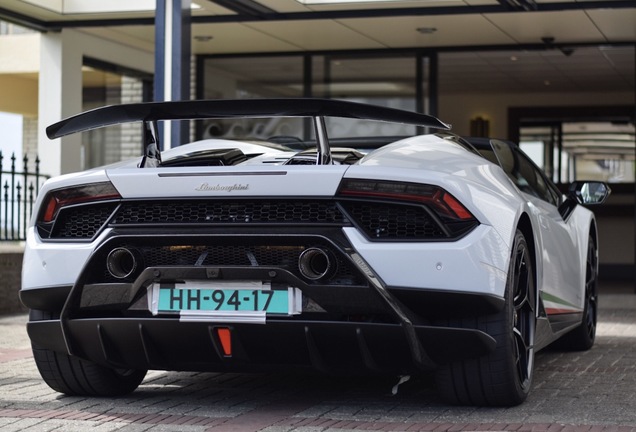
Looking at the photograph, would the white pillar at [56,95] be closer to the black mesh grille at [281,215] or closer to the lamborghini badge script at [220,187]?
the black mesh grille at [281,215]

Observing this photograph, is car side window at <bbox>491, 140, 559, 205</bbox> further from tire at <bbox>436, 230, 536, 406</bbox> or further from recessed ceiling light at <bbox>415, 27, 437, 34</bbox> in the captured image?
recessed ceiling light at <bbox>415, 27, 437, 34</bbox>

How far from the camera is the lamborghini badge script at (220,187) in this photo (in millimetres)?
4473

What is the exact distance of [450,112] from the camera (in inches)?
838

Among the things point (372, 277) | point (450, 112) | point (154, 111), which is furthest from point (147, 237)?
point (450, 112)

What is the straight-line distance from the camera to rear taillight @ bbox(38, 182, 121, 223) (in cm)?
467

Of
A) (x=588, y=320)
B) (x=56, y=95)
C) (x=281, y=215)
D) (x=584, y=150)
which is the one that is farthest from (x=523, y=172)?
(x=584, y=150)

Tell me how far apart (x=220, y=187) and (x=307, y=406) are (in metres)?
1.09

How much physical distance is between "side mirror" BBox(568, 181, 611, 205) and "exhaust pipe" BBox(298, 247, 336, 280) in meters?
2.73

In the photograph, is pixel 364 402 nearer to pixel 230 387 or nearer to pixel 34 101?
pixel 230 387

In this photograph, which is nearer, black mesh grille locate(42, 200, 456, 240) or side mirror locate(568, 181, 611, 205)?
black mesh grille locate(42, 200, 456, 240)

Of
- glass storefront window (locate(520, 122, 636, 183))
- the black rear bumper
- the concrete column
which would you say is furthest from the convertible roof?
glass storefront window (locate(520, 122, 636, 183))

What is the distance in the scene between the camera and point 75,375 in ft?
17.1

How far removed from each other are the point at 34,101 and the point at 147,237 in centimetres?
974

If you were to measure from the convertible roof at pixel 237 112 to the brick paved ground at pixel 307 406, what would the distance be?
1.17 m
